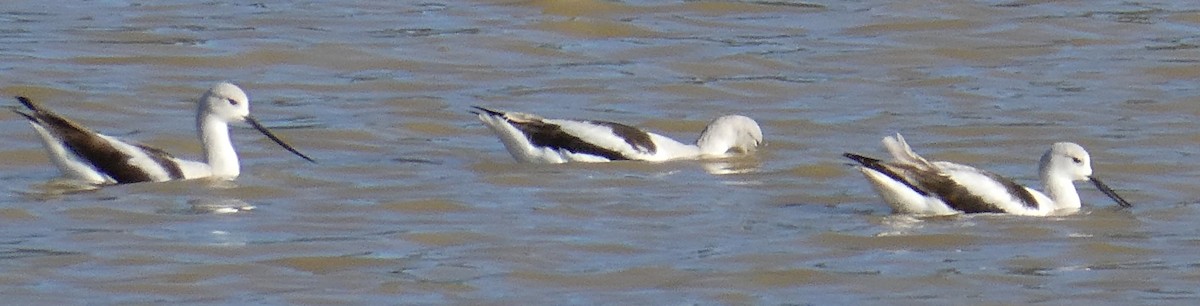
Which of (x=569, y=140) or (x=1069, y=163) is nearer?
(x=1069, y=163)

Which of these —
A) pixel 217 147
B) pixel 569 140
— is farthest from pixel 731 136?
pixel 217 147

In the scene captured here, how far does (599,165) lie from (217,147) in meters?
1.99

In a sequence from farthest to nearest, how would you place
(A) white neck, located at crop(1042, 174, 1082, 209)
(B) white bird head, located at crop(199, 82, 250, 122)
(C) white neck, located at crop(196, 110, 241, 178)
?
1. (B) white bird head, located at crop(199, 82, 250, 122)
2. (C) white neck, located at crop(196, 110, 241, 178)
3. (A) white neck, located at crop(1042, 174, 1082, 209)

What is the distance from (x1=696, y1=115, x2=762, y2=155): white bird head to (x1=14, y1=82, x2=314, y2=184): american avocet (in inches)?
108

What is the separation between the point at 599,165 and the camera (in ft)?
44.2

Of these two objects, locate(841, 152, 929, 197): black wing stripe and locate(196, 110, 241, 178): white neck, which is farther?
locate(196, 110, 241, 178): white neck

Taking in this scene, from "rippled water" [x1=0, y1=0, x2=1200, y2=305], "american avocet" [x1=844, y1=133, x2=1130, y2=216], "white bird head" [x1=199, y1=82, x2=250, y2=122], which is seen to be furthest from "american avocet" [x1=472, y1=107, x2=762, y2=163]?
"american avocet" [x1=844, y1=133, x2=1130, y2=216]

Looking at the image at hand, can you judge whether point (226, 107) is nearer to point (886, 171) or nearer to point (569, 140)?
point (569, 140)

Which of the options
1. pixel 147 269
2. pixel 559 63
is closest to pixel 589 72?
pixel 559 63

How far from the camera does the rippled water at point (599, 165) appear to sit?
973cm

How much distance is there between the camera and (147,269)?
32.1ft

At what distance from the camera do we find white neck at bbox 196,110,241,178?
1279cm

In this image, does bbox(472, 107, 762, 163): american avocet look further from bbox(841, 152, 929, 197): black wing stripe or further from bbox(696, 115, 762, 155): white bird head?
bbox(841, 152, 929, 197): black wing stripe

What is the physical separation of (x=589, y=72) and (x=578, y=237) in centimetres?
616
